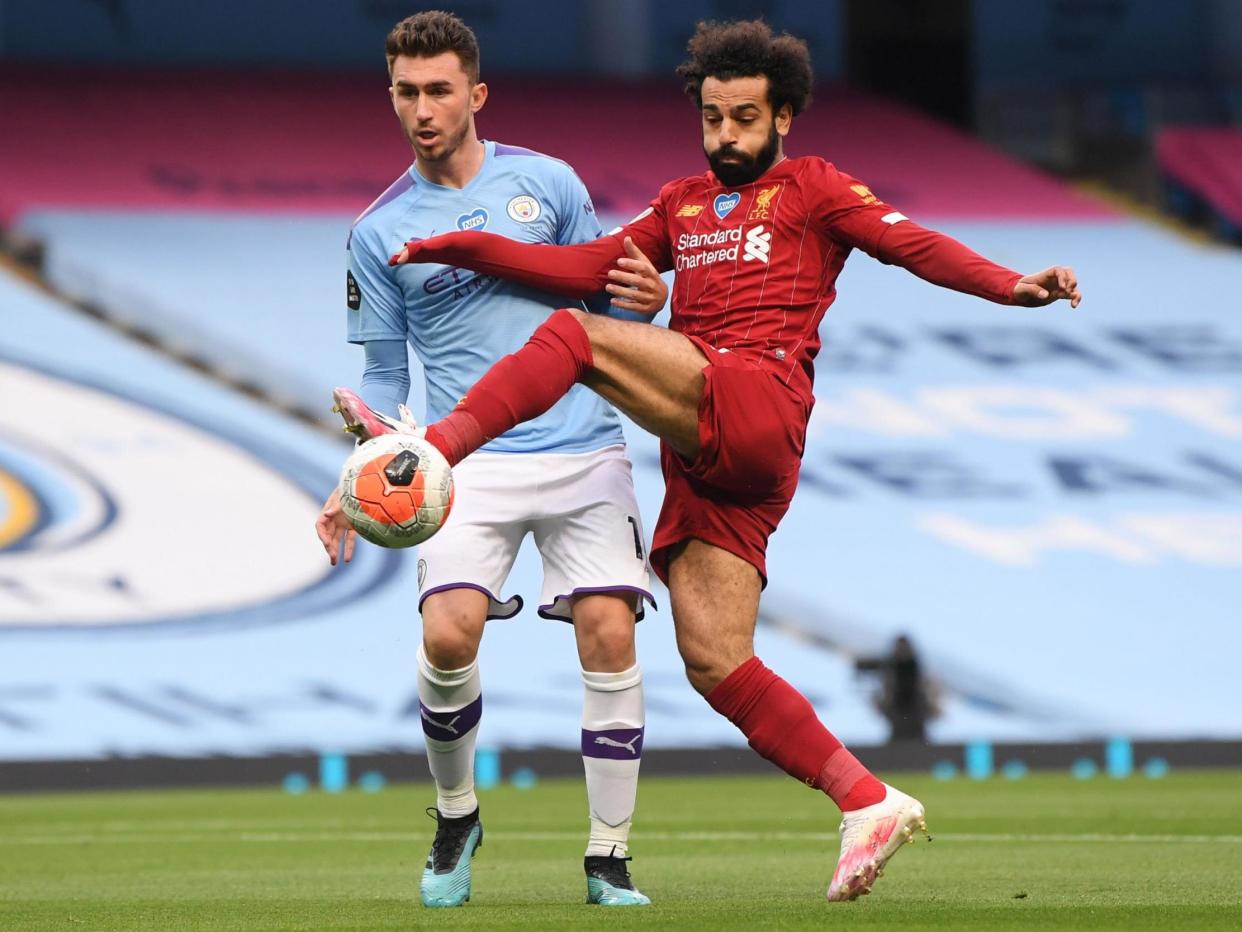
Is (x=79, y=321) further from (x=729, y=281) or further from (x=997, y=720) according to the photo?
(x=729, y=281)

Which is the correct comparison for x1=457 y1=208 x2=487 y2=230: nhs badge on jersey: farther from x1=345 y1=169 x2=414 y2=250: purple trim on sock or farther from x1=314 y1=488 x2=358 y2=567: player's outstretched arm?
x1=314 y1=488 x2=358 y2=567: player's outstretched arm

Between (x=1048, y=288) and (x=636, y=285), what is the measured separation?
118 centimetres

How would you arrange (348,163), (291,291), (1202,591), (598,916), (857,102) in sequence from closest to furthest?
1. (598,916)
2. (1202,591)
3. (291,291)
4. (348,163)
5. (857,102)

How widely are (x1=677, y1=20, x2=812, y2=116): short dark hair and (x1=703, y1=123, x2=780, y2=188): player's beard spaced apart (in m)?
0.10

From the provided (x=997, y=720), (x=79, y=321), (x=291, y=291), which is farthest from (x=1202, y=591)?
(x=79, y=321)

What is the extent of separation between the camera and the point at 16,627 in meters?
15.1

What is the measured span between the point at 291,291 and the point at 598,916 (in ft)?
47.1

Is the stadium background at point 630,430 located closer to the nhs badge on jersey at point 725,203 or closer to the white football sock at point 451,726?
the white football sock at point 451,726

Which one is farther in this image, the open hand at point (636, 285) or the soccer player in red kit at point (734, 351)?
the open hand at point (636, 285)

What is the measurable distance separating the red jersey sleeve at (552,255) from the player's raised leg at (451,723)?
87cm

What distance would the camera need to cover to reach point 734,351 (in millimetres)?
5695

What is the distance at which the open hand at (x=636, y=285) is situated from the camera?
5797 millimetres

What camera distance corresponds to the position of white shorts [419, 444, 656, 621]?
5953mm

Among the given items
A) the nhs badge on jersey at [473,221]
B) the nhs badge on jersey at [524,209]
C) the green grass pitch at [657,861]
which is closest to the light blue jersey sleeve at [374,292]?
Answer: the nhs badge on jersey at [473,221]
